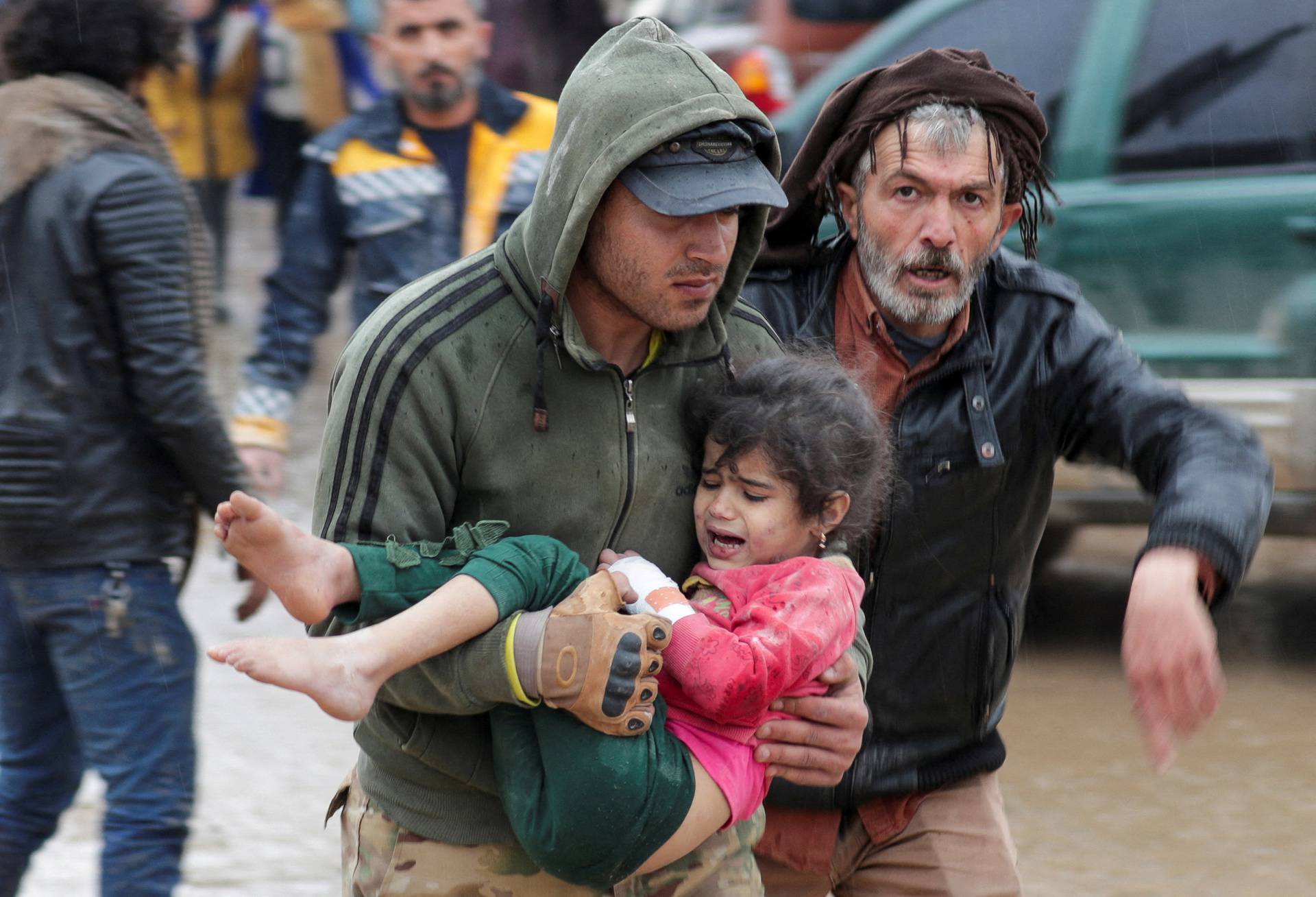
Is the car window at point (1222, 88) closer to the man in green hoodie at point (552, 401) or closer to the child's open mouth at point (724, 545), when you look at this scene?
the man in green hoodie at point (552, 401)

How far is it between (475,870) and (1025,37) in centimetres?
393

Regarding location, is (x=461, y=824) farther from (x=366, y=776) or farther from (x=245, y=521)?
(x=245, y=521)

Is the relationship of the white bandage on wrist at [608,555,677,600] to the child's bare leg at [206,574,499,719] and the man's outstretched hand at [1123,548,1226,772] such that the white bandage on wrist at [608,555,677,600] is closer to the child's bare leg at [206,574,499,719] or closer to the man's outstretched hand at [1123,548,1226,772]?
the child's bare leg at [206,574,499,719]

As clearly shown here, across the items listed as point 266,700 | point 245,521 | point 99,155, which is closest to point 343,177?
point 99,155

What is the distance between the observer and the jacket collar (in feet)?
14.3

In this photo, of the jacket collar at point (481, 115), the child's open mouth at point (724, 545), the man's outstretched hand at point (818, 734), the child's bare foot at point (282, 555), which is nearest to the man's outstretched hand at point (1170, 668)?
the man's outstretched hand at point (818, 734)

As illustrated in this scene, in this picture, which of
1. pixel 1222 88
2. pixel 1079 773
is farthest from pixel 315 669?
pixel 1222 88

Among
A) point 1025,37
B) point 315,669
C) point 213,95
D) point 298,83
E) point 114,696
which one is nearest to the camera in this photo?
point 315,669

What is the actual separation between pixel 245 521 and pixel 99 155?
64.0 inches

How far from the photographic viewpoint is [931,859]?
288 cm

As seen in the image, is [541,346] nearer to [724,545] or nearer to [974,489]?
[724,545]

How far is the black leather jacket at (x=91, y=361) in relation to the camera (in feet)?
10.9

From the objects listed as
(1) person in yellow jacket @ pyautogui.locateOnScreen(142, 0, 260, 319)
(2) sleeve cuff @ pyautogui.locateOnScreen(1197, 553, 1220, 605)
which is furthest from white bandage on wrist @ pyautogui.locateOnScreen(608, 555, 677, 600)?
(1) person in yellow jacket @ pyautogui.locateOnScreen(142, 0, 260, 319)

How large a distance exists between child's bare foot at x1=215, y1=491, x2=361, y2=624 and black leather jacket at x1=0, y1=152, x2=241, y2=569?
53.9 inches
